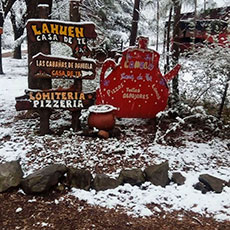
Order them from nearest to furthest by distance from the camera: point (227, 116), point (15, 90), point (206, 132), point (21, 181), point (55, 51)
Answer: point (21, 181)
point (206, 132)
point (227, 116)
point (55, 51)
point (15, 90)

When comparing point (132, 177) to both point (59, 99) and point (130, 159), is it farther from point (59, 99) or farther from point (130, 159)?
point (59, 99)

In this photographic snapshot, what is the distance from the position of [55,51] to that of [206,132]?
4.39 metres

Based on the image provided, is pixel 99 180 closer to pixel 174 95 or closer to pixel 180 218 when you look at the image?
pixel 180 218

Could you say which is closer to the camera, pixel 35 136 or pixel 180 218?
pixel 180 218

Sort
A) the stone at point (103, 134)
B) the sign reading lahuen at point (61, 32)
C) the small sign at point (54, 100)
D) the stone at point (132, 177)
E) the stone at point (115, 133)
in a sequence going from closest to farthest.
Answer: the stone at point (132, 177) → the sign reading lahuen at point (61, 32) → the small sign at point (54, 100) → the stone at point (103, 134) → the stone at point (115, 133)

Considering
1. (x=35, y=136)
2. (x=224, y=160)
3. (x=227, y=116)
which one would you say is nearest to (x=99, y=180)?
(x=35, y=136)

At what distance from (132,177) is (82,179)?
2.13ft

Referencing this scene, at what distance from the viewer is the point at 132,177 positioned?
11.2 ft

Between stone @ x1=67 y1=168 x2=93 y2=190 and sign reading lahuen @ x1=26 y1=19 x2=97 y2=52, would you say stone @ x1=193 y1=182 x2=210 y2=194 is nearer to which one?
stone @ x1=67 y1=168 x2=93 y2=190

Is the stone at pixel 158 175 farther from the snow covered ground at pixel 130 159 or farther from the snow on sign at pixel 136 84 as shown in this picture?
the snow on sign at pixel 136 84

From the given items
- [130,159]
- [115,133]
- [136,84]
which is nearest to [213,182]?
[130,159]

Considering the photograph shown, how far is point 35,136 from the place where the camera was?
15.2 ft

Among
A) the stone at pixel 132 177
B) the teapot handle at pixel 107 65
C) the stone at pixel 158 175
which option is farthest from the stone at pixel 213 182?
the teapot handle at pixel 107 65

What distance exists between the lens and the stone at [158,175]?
11.3 ft
